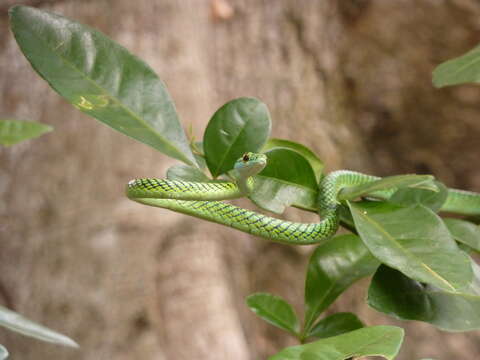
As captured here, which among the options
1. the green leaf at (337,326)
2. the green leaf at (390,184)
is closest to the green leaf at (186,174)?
the green leaf at (390,184)

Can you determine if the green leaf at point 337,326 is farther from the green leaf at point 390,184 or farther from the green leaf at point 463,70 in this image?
the green leaf at point 463,70

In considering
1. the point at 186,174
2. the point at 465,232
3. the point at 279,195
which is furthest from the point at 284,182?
the point at 465,232

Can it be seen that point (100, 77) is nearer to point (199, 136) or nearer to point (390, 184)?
point (390, 184)

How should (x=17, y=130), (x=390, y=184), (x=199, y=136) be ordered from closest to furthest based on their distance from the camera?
(x=390, y=184), (x=17, y=130), (x=199, y=136)

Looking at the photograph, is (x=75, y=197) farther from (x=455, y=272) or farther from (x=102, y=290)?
(x=455, y=272)

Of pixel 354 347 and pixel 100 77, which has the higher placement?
pixel 100 77

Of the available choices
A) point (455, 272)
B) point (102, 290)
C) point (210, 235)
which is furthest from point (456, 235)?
point (102, 290)

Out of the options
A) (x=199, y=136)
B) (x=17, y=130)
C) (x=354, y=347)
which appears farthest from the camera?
(x=199, y=136)
